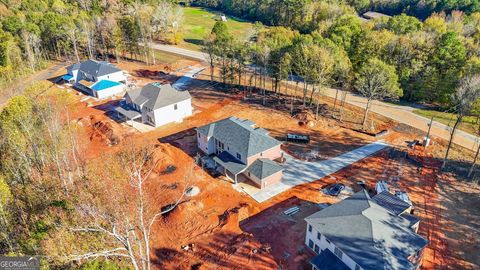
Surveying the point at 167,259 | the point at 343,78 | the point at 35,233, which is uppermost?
the point at 343,78

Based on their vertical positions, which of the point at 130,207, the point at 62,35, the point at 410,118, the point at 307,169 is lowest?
the point at 130,207

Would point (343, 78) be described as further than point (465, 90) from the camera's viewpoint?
Yes

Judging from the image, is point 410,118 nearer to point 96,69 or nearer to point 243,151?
point 243,151

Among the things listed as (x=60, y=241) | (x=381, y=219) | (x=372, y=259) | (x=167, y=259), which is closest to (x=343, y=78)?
(x=381, y=219)

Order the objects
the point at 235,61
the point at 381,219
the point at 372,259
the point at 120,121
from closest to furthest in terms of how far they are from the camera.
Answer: the point at 372,259
the point at 381,219
the point at 120,121
the point at 235,61

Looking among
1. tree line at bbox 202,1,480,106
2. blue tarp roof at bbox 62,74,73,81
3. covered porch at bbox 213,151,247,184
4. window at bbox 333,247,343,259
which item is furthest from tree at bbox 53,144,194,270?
blue tarp roof at bbox 62,74,73,81

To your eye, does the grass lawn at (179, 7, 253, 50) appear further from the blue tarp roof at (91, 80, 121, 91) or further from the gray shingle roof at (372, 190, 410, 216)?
the gray shingle roof at (372, 190, 410, 216)

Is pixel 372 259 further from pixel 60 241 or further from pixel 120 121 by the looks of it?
pixel 120 121

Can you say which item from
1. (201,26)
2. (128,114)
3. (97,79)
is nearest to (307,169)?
(128,114)
